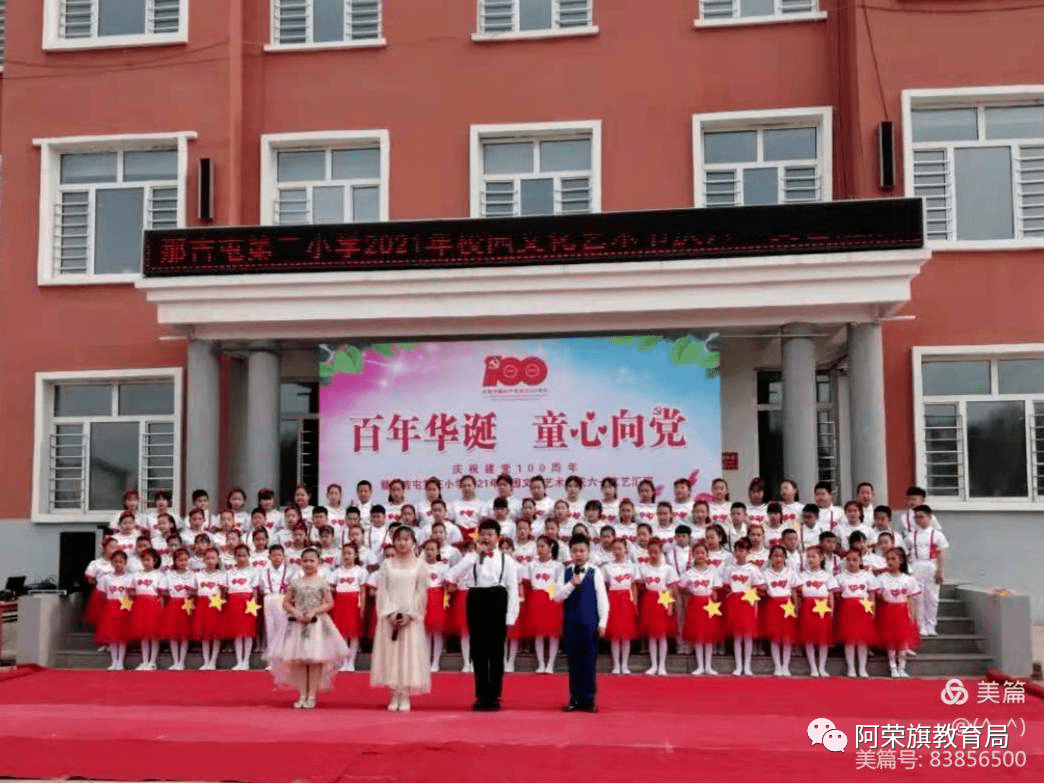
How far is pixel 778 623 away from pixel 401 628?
11.4ft

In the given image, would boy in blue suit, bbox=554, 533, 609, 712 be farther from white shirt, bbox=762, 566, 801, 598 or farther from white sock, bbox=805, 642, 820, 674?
white sock, bbox=805, 642, 820, 674

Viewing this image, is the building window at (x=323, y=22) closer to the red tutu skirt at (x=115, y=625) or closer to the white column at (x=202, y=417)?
the white column at (x=202, y=417)

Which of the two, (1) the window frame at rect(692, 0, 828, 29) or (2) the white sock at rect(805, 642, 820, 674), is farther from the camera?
(1) the window frame at rect(692, 0, 828, 29)

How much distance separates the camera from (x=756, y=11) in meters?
15.3

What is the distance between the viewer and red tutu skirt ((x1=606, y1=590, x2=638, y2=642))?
10812 mm

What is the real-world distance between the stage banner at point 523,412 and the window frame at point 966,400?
2394 mm

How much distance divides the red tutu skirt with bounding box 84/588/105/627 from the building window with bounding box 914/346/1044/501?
8.42m

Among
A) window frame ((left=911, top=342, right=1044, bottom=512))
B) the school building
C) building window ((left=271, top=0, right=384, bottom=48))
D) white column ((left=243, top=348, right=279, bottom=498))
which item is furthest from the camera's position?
building window ((left=271, top=0, right=384, bottom=48))

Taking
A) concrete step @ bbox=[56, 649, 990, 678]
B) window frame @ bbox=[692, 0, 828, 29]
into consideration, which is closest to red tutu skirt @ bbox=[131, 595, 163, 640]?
concrete step @ bbox=[56, 649, 990, 678]

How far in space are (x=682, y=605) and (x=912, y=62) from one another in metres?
7.02

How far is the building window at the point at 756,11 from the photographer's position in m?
15.1

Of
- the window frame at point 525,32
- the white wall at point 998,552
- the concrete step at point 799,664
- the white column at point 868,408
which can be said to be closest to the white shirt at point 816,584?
the concrete step at point 799,664

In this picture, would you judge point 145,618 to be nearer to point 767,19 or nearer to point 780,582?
point 780,582

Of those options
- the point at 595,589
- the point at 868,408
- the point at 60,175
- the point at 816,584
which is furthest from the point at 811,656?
the point at 60,175
